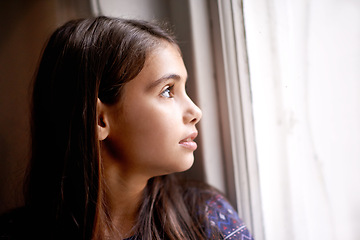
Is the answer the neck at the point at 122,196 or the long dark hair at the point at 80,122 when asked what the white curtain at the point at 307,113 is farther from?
the neck at the point at 122,196

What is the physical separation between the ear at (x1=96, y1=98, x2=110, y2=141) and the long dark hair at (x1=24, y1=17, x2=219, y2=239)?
19mm

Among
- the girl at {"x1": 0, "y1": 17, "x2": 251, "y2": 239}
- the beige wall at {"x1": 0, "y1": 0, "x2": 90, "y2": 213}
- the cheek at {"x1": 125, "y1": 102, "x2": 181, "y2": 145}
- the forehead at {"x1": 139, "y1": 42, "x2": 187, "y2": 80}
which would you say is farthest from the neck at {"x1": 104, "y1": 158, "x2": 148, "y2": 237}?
the beige wall at {"x1": 0, "y1": 0, "x2": 90, "y2": 213}

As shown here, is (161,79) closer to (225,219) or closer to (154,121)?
(154,121)

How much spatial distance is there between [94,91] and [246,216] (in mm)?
534

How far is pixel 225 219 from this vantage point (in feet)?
2.42

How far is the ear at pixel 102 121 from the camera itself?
0.66 m

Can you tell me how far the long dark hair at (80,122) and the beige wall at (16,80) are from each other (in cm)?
25

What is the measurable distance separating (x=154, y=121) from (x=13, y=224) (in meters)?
0.49

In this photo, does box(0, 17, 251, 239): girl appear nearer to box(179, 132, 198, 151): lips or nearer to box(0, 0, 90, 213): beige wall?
box(179, 132, 198, 151): lips

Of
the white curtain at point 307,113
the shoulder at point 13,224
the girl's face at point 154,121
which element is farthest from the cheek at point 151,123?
the shoulder at point 13,224

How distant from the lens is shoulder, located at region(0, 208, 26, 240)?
74 cm

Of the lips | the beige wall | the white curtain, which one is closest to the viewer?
the white curtain

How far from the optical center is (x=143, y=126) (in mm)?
656

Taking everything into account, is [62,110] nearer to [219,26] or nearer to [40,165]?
[40,165]
